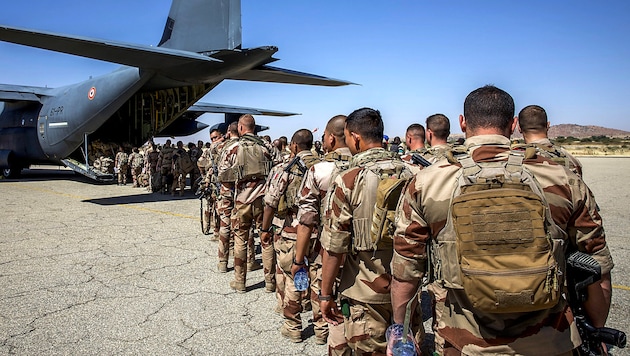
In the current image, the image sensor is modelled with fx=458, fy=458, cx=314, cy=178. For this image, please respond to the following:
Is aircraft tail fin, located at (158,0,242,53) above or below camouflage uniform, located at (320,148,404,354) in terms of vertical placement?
above

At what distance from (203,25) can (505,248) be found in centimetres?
1034

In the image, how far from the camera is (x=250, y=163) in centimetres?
505

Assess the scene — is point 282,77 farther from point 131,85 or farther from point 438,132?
point 438,132

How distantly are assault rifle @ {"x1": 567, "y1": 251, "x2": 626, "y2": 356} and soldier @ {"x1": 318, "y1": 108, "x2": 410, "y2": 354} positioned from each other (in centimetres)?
89

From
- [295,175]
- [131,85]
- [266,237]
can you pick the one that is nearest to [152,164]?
[131,85]

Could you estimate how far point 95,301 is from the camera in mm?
4590

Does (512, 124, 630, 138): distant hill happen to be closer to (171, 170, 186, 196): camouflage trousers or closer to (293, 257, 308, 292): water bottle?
(171, 170, 186, 196): camouflage trousers

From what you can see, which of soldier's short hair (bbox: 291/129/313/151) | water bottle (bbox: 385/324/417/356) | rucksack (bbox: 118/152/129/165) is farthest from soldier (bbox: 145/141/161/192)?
water bottle (bbox: 385/324/417/356)

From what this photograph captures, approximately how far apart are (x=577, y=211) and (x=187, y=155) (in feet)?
39.6

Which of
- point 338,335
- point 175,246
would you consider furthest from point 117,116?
Answer: point 338,335

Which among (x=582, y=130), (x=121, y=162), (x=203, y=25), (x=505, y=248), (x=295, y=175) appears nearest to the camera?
(x=505, y=248)

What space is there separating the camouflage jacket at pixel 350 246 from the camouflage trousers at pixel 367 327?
5 cm

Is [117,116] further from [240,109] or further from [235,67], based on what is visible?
[240,109]

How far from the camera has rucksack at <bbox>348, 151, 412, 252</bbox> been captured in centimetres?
243
